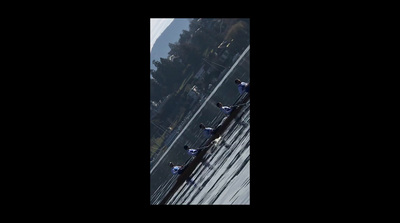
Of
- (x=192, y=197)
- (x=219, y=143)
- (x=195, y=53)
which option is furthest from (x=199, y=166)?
(x=195, y=53)

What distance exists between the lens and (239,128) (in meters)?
21.8
